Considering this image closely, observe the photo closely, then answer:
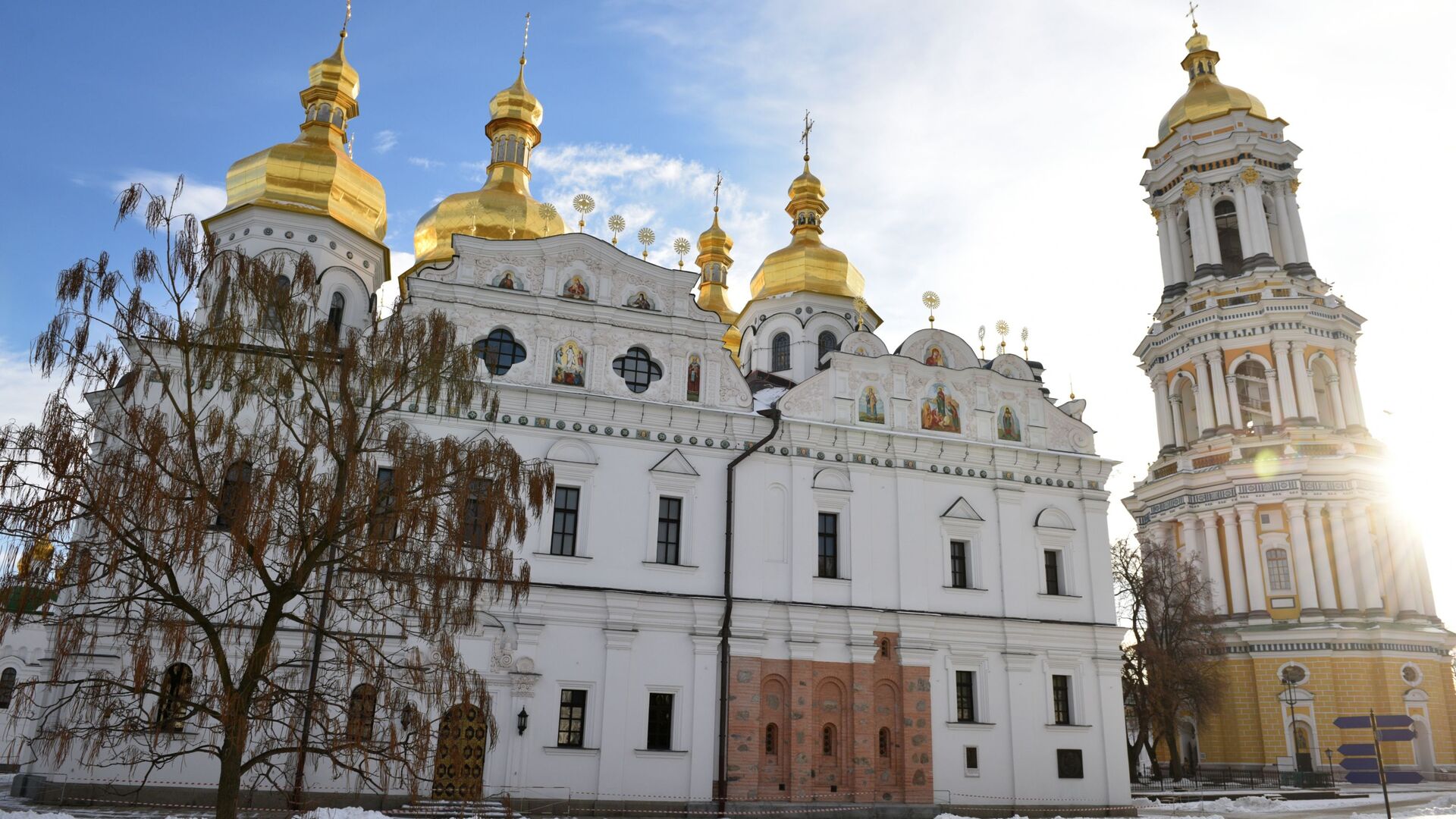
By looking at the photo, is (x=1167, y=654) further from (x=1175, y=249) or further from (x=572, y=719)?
(x=572, y=719)

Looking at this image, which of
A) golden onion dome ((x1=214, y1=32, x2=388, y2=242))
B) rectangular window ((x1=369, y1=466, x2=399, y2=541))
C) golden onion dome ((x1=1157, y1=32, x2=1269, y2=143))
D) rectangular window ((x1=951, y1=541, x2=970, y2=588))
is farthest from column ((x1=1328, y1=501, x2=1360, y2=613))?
rectangular window ((x1=369, y1=466, x2=399, y2=541))

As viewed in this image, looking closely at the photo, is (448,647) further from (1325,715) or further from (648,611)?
(1325,715)

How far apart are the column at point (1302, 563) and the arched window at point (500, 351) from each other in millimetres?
27656

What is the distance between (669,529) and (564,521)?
208cm

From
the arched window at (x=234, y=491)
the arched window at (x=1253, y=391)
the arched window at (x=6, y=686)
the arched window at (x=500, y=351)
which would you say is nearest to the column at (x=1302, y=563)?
the arched window at (x=1253, y=391)

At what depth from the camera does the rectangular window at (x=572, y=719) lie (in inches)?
731

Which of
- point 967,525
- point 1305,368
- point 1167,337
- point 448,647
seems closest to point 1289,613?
point 1305,368

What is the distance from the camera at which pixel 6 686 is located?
94.8ft

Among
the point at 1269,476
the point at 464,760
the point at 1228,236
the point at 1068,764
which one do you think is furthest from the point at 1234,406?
the point at 464,760

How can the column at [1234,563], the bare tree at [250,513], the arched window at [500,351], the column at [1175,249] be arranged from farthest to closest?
the column at [1175,249] < the column at [1234,563] < the arched window at [500,351] < the bare tree at [250,513]

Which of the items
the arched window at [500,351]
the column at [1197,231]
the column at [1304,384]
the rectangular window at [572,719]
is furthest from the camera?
the column at [1197,231]

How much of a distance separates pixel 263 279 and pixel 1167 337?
3642 cm

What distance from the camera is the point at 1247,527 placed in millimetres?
35656

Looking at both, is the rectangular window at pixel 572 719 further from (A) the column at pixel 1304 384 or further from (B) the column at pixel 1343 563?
(A) the column at pixel 1304 384
